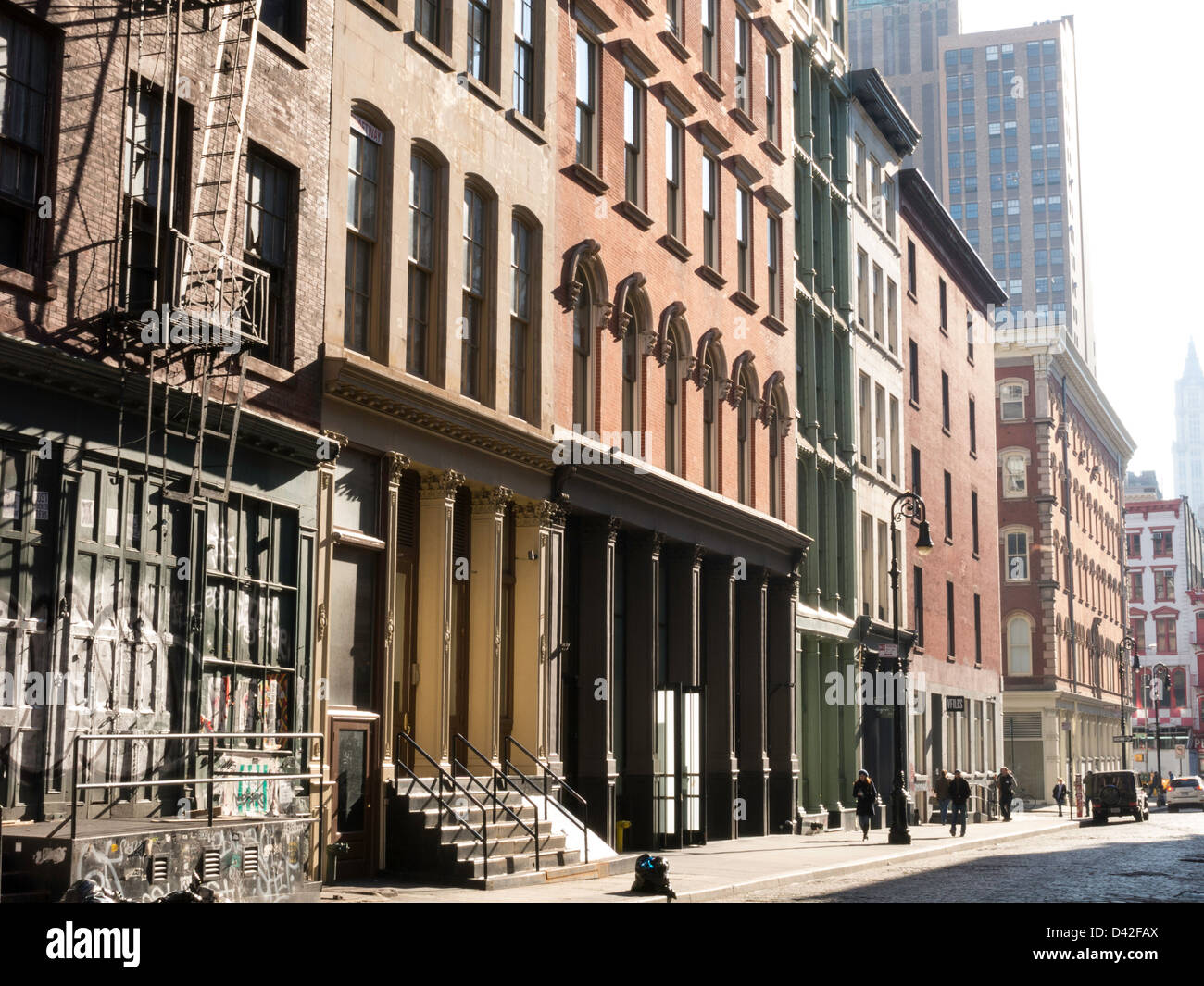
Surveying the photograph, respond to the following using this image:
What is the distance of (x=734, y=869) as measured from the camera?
24.4 meters

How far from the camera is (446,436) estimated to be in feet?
74.6

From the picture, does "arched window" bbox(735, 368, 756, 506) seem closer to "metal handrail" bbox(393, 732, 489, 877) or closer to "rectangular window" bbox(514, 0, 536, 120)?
"rectangular window" bbox(514, 0, 536, 120)

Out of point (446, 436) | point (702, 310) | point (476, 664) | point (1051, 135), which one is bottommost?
point (476, 664)

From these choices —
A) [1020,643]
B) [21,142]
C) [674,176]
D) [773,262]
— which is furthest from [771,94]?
[1020,643]

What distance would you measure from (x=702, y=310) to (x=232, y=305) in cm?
1673

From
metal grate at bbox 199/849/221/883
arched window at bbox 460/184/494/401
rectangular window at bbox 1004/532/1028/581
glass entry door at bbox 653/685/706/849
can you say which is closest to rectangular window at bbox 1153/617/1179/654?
rectangular window at bbox 1004/532/1028/581

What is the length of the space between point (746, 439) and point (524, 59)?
39.0 feet

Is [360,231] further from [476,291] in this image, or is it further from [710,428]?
[710,428]

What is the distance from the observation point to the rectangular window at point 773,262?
124 ft

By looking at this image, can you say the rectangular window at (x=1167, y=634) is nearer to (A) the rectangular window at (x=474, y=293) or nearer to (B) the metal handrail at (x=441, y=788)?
(A) the rectangular window at (x=474, y=293)

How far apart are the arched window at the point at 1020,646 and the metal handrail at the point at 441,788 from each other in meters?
59.5
